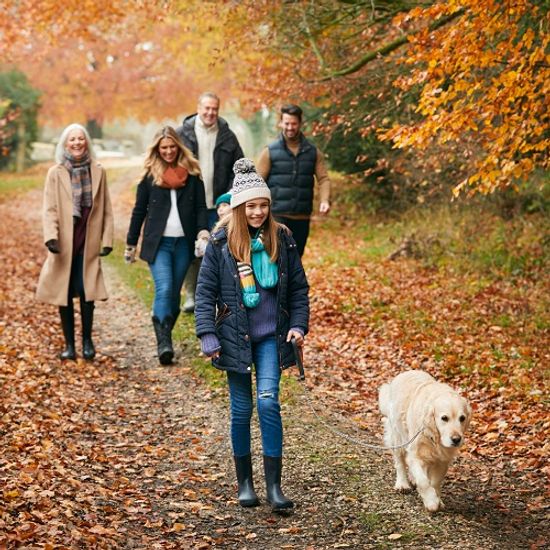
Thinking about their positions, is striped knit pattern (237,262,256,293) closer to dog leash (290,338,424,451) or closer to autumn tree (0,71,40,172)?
dog leash (290,338,424,451)

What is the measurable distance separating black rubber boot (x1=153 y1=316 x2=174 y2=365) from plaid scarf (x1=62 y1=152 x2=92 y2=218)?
1391mm

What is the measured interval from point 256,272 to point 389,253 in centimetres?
1069

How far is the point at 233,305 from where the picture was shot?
18.3 feet

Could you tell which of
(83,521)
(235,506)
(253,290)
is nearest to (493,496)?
(235,506)

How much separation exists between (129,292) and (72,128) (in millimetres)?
5321

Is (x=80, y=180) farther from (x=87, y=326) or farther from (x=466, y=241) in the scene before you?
(x=466, y=241)

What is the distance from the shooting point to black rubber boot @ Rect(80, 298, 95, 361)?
9.48 m

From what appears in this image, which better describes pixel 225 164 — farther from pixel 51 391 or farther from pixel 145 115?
pixel 145 115

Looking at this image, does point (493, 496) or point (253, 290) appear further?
point (493, 496)

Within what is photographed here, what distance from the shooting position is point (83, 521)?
526cm

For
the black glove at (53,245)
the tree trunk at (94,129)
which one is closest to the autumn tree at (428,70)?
the black glove at (53,245)

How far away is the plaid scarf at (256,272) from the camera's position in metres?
5.56

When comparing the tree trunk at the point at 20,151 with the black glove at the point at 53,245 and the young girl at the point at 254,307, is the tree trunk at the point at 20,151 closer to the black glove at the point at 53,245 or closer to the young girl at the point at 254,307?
the black glove at the point at 53,245

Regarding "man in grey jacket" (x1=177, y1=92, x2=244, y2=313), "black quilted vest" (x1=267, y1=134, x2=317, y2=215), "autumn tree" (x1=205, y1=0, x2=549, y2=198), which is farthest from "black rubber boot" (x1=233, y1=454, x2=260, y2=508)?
"man in grey jacket" (x1=177, y1=92, x2=244, y2=313)
